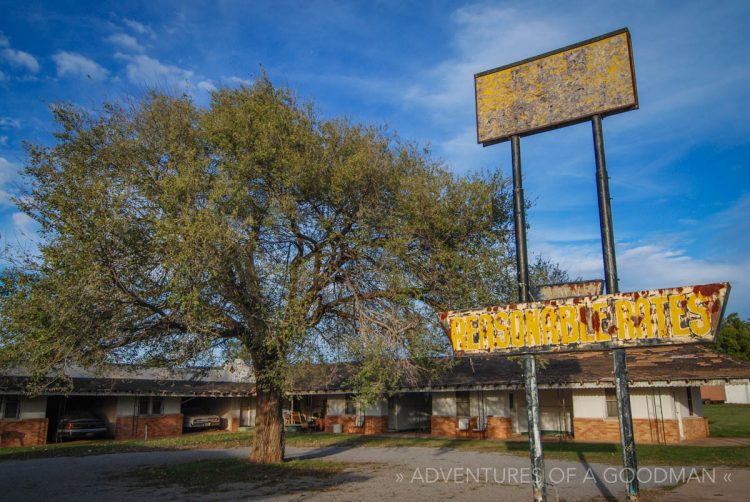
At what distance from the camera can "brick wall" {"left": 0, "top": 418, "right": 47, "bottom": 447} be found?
27.0 meters

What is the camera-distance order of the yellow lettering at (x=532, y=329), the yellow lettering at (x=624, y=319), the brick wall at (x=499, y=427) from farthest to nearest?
1. the brick wall at (x=499, y=427)
2. the yellow lettering at (x=532, y=329)
3. the yellow lettering at (x=624, y=319)

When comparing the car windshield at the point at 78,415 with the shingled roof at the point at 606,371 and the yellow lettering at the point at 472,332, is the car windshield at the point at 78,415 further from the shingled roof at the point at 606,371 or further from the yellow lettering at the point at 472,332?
the yellow lettering at the point at 472,332

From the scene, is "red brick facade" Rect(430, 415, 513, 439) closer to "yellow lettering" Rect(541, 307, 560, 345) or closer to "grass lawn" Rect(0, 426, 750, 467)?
"grass lawn" Rect(0, 426, 750, 467)

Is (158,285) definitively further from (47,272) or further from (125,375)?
(125,375)

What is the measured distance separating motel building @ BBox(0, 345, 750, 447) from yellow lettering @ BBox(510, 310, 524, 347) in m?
6.76

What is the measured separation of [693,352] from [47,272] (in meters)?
25.3

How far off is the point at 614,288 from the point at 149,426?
31.3 m

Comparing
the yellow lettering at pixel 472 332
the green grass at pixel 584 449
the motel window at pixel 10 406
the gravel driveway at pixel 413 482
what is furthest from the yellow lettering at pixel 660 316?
the motel window at pixel 10 406

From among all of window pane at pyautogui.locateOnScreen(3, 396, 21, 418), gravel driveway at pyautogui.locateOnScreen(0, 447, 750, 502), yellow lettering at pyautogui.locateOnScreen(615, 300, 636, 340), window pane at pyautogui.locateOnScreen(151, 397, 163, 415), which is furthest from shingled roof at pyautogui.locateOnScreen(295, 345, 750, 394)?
window pane at pyautogui.locateOnScreen(3, 396, 21, 418)

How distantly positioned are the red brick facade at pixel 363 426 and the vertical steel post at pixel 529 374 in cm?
2382

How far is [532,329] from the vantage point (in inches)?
327

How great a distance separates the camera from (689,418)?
22938 mm

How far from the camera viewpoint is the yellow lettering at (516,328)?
839cm

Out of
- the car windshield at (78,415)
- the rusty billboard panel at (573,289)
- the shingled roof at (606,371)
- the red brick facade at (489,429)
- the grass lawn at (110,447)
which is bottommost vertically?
the grass lawn at (110,447)
